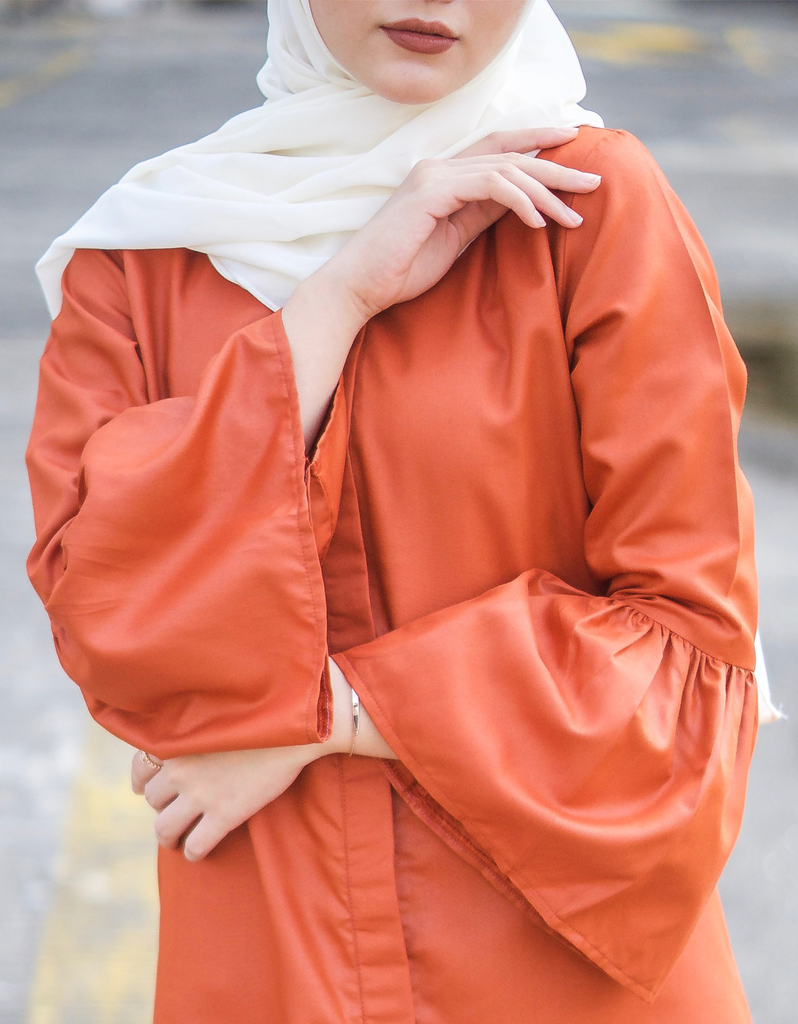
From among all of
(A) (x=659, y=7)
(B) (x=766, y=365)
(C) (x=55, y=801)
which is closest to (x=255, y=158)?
(C) (x=55, y=801)

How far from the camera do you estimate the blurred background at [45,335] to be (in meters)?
2.03

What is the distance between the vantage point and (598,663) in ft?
2.98

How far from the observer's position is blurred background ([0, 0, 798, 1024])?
2.03 m

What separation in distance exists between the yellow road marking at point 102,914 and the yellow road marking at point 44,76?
798 centimetres

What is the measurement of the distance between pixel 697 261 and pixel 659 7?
15.6 metres

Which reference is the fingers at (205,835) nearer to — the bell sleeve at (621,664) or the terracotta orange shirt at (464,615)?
the terracotta orange shirt at (464,615)

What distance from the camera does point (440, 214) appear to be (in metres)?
0.93

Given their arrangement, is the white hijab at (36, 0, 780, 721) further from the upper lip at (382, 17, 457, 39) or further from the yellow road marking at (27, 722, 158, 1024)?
the yellow road marking at (27, 722, 158, 1024)

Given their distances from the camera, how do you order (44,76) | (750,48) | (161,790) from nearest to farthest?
(161,790), (44,76), (750,48)

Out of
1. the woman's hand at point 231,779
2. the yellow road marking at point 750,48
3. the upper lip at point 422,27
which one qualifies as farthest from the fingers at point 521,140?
the yellow road marking at point 750,48

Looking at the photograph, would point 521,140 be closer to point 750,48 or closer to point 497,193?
point 497,193

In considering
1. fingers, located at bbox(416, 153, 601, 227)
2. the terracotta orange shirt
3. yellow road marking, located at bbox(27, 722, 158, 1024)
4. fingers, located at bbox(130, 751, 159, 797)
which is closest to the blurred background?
yellow road marking, located at bbox(27, 722, 158, 1024)

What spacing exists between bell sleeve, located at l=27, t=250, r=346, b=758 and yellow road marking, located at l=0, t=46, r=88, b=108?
8968 millimetres

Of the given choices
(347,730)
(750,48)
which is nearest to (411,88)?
(347,730)
